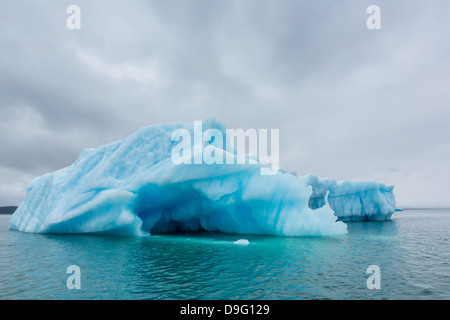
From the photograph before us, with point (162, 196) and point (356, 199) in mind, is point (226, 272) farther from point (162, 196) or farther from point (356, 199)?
point (356, 199)

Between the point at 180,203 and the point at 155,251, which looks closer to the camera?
the point at 155,251

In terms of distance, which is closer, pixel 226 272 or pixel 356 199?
pixel 226 272

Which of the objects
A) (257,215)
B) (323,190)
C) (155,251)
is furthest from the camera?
(323,190)

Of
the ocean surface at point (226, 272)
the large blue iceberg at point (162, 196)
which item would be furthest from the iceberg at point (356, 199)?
the ocean surface at point (226, 272)

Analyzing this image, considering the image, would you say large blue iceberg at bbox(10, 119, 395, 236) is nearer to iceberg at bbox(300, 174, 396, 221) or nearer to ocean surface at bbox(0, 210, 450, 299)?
ocean surface at bbox(0, 210, 450, 299)

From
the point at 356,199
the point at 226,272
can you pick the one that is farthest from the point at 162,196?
the point at 356,199

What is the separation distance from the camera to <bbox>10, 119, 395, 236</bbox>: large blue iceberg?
1873 cm

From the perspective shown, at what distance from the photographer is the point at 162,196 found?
69.6 feet

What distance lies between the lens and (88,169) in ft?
74.3

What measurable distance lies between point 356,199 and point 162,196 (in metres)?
29.3

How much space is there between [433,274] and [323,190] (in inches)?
1059

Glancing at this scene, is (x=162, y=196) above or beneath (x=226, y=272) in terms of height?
above
